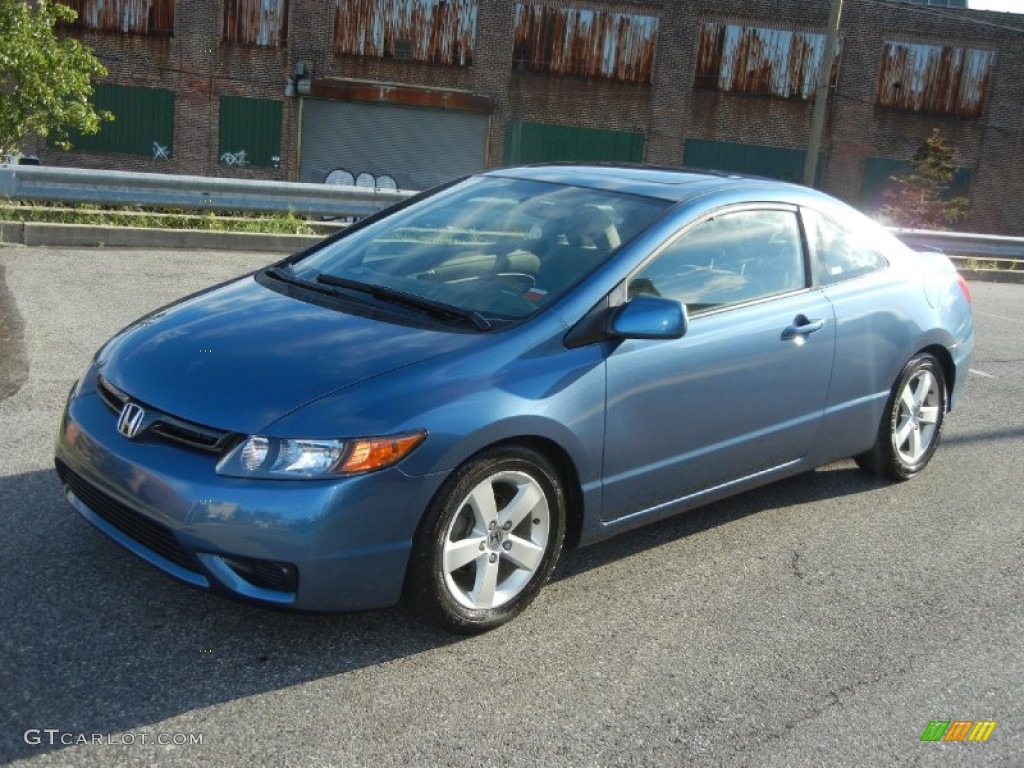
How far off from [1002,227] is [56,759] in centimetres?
4247

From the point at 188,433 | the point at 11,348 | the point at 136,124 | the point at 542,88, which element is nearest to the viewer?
the point at 188,433

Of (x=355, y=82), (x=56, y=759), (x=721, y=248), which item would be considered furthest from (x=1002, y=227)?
(x=56, y=759)

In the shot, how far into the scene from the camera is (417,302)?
14.2ft

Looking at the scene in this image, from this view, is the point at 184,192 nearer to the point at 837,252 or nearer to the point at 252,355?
the point at 837,252

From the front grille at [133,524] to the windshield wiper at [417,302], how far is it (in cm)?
125

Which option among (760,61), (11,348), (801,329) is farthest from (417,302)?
(760,61)

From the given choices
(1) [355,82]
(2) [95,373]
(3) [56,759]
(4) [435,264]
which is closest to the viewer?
(3) [56,759]

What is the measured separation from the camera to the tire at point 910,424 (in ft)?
18.8

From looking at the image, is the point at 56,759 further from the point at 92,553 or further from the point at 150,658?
the point at 92,553

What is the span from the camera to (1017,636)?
14.1 feet

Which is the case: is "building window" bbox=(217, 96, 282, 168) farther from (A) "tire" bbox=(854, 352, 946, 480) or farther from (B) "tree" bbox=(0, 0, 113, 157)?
(A) "tire" bbox=(854, 352, 946, 480)

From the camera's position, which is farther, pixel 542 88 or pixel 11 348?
pixel 542 88

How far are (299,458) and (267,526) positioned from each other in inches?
8.9

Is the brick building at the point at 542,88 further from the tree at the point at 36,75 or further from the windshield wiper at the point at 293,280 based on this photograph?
the windshield wiper at the point at 293,280
